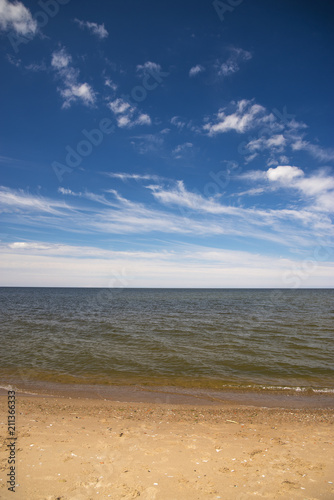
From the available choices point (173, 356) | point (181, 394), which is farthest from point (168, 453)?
point (173, 356)

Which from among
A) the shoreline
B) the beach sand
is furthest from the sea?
the beach sand

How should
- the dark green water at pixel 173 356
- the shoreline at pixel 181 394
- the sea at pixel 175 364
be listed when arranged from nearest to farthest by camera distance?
the shoreline at pixel 181 394 → the sea at pixel 175 364 → the dark green water at pixel 173 356

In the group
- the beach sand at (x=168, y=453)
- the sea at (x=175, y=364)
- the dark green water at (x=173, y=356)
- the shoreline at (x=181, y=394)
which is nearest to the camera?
the beach sand at (x=168, y=453)

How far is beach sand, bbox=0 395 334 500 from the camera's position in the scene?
4984 millimetres

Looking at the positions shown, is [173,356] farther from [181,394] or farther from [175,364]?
[181,394]

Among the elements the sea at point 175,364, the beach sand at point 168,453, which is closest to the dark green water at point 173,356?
the sea at point 175,364

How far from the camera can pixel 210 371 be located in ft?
46.4

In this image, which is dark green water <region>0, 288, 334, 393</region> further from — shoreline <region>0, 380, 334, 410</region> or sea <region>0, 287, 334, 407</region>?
shoreline <region>0, 380, 334, 410</region>

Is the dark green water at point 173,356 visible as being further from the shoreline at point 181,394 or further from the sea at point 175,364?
the shoreline at point 181,394

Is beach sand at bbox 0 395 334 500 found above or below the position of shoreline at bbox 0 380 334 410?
above

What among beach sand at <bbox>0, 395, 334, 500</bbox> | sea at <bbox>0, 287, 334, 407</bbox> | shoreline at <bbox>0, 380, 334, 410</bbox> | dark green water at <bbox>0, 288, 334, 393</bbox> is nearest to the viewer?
beach sand at <bbox>0, 395, 334, 500</bbox>

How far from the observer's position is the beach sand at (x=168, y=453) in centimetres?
498

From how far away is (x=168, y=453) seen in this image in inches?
247

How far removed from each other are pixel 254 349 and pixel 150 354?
7313 millimetres
